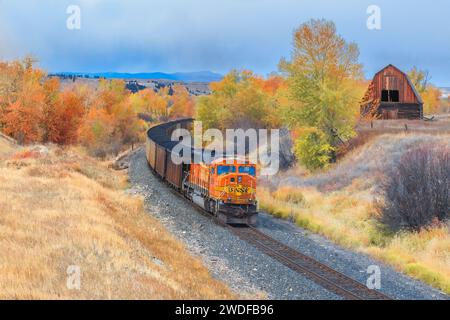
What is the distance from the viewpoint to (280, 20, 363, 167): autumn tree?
1714 inches

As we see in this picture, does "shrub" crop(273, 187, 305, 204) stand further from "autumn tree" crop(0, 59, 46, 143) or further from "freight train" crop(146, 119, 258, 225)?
"autumn tree" crop(0, 59, 46, 143)

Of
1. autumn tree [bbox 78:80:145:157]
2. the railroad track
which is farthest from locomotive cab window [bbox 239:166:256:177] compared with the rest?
autumn tree [bbox 78:80:145:157]

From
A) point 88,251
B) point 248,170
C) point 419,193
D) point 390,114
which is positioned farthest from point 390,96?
point 88,251

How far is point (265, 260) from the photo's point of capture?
63.5ft

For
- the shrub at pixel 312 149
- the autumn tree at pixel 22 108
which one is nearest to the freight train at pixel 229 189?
the shrub at pixel 312 149

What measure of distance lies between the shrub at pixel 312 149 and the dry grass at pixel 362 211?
1207 millimetres

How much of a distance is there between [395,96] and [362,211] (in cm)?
3411

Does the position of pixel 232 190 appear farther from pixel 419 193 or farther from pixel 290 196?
pixel 290 196

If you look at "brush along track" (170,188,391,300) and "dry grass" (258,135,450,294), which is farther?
"dry grass" (258,135,450,294)

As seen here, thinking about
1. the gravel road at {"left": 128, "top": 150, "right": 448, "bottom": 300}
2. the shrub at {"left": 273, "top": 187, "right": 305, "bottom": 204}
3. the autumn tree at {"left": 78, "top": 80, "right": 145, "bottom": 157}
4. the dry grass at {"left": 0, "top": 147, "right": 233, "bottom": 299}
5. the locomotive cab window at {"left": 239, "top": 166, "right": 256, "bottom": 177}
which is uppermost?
the autumn tree at {"left": 78, "top": 80, "right": 145, "bottom": 157}

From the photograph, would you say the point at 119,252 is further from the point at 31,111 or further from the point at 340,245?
the point at 31,111

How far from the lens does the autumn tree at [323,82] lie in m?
43.5

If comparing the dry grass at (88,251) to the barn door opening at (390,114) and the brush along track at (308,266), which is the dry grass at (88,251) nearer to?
the brush along track at (308,266)

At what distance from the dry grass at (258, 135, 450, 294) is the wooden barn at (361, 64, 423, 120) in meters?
13.3
